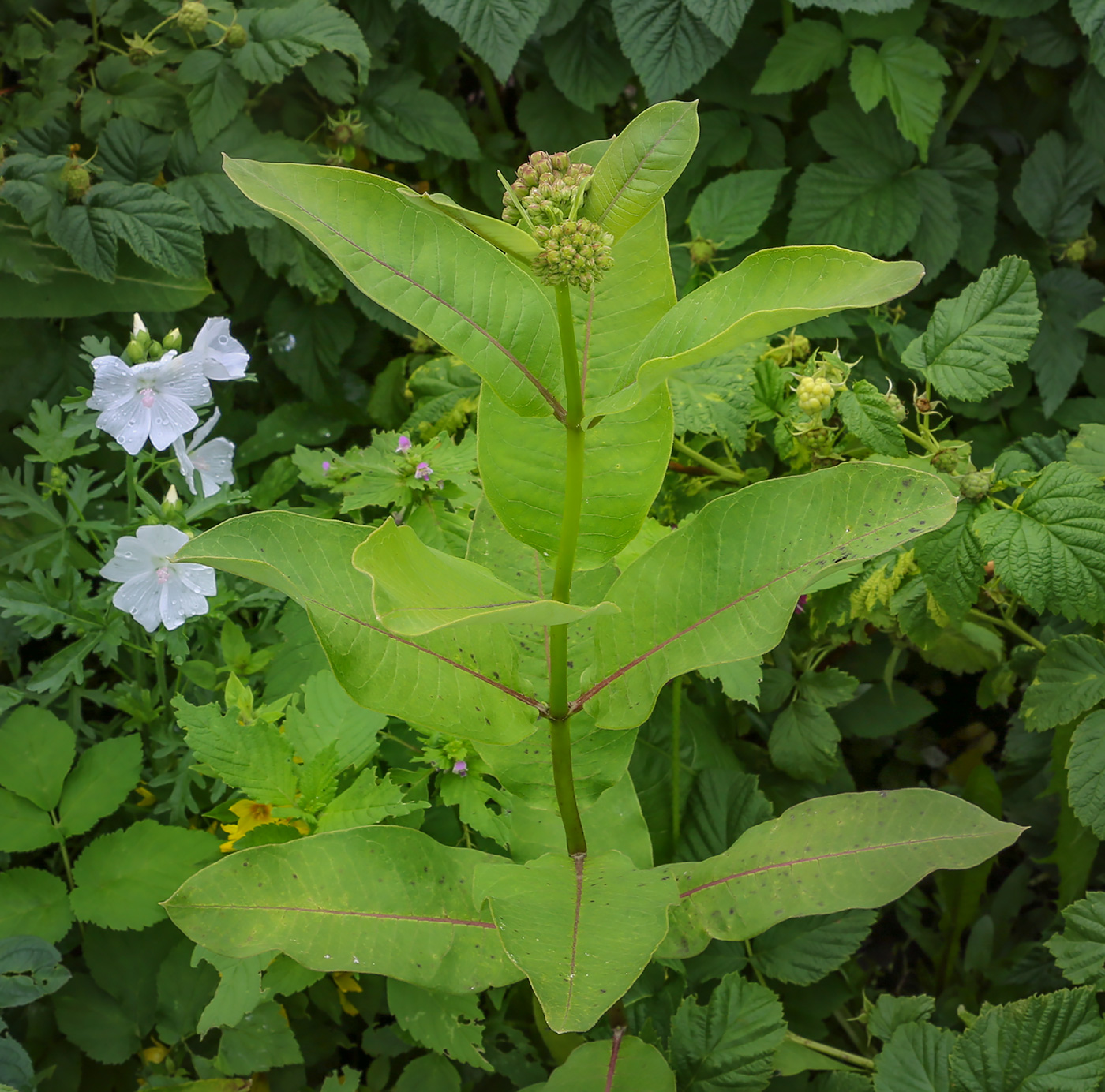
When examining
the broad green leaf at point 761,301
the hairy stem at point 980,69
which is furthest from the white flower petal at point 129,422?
the hairy stem at point 980,69

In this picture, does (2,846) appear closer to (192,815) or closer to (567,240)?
(192,815)

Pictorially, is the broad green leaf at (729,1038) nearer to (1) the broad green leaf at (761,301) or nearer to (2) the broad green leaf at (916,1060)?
(2) the broad green leaf at (916,1060)

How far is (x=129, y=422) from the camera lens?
38.1 inches

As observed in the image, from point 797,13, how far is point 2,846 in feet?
5.05

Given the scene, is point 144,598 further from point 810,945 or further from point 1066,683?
point 1066,683

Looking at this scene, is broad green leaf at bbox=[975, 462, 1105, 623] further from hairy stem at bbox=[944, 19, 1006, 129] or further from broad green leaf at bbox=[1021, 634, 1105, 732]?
hairy stem at bbox=[944, 19, 1006, 129]

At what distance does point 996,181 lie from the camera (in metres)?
1.57

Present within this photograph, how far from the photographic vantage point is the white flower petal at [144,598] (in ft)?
3.08

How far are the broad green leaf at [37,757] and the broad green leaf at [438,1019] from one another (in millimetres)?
429

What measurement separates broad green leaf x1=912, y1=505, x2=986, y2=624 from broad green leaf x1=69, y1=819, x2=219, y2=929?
2.55ft

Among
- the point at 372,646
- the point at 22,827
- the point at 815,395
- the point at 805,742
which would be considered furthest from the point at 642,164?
the point at 22,827

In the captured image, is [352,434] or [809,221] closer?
[809,221]

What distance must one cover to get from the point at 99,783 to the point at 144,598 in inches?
9.0

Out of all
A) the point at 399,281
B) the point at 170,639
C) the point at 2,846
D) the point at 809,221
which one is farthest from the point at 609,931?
the point at 809,221
